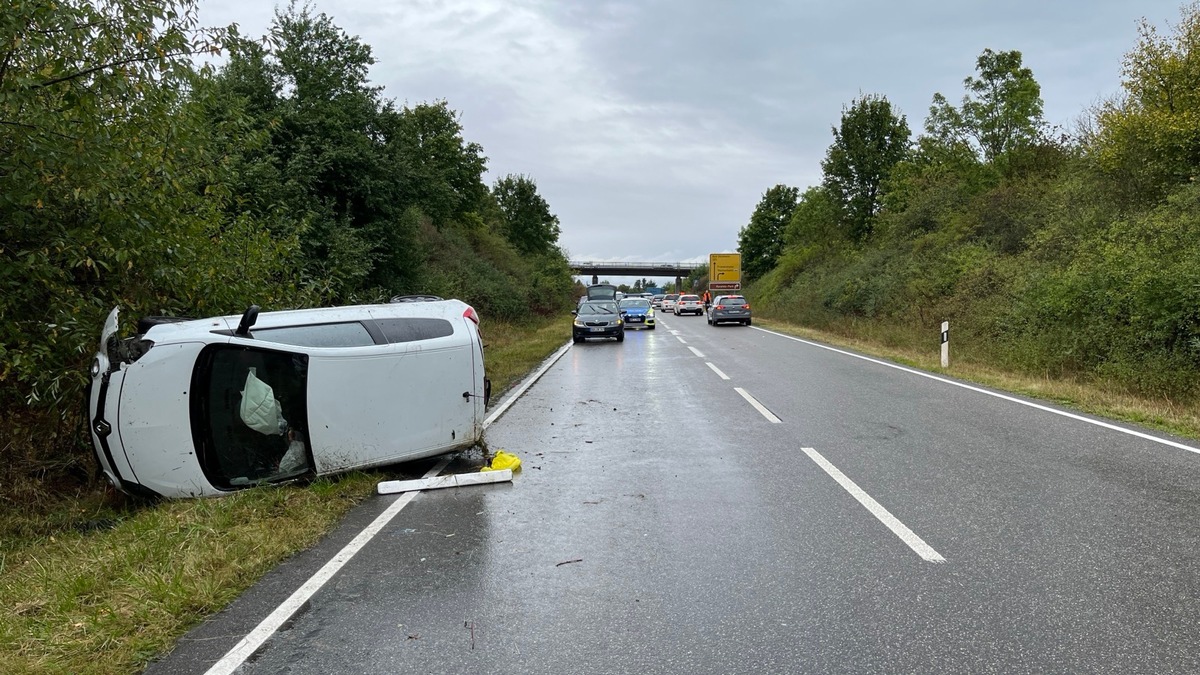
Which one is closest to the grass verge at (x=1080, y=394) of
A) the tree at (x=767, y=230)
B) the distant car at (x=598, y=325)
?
the distant car at (x=598, y=325)

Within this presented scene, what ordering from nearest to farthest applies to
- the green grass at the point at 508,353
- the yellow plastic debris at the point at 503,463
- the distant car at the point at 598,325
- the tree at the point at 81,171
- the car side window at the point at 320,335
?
the tree at the point at 81,171
the car side window at the point at 320,335
the yellow plastic debris at the point at 503,463
the green grass at the point at 508,353
the distant car at the point at 598,325

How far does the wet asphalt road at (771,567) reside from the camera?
10.3 ft

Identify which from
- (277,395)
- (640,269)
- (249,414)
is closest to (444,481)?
(277,395)

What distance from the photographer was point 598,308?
1017 inches

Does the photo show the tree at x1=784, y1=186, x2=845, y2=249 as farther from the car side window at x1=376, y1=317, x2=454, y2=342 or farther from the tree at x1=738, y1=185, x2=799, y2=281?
the car side window at x1=376, y1=317, x2=454, y2=342

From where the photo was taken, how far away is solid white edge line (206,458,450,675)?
3.14m

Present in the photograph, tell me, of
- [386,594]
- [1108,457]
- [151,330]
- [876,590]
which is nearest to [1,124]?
[151,330]

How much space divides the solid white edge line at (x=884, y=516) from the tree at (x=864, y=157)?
38741 mm

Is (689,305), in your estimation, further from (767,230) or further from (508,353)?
(508,353)

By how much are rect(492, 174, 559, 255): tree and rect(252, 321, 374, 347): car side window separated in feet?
208

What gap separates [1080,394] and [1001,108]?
1048 inches

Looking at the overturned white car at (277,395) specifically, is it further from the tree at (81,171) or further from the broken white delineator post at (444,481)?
the tree at (81,171)

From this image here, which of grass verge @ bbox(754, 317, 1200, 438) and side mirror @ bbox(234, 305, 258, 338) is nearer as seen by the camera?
side mirror @ bbox(234, 305, 258, 338)

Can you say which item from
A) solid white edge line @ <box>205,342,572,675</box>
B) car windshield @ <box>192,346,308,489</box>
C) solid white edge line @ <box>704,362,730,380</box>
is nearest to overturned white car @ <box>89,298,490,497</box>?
car windshield @ <box>192,346,308,489</box>
